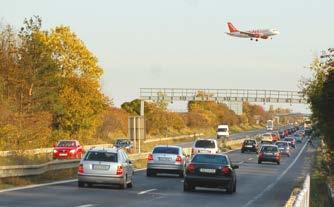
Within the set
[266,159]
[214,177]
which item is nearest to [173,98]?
[266,159]

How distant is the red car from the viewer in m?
53.0

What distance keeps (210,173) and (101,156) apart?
382 centimetres

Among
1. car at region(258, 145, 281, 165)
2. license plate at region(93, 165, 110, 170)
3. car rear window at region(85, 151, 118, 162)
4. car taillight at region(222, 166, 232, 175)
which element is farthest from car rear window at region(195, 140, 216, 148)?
license plate at region(93, 165, 110, 170)

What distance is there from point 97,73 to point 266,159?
22.7 metres

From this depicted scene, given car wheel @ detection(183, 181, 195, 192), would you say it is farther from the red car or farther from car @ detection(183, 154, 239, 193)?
the red car

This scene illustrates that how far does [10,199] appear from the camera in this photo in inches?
885

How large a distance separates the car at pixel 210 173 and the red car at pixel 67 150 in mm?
24419

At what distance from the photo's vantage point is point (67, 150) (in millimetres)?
53594

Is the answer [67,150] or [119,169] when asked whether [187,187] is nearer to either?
[119,169]

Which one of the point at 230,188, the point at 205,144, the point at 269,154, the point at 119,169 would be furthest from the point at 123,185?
the point at 269,154

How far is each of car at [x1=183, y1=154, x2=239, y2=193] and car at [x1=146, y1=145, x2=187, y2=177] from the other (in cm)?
927

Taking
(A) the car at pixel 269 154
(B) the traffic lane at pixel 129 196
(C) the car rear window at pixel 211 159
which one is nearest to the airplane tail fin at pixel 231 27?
(A) the car at pixel 269 154

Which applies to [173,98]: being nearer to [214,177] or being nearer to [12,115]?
[12,115]

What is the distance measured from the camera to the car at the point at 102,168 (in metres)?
28.0
